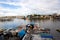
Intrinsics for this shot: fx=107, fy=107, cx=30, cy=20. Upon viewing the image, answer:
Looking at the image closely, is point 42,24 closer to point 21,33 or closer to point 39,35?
point 39,35

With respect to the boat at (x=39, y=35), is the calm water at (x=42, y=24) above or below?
above

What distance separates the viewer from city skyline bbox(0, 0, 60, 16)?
1.31 meters

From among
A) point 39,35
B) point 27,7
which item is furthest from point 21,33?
point 27,7

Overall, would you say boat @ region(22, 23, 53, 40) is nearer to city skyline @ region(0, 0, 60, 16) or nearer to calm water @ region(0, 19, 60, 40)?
calm water @ region(0, 19, 60, 40)

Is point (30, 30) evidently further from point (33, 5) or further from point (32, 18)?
point (33, 5)

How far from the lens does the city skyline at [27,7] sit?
1.31 meters

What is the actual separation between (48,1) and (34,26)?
36cm

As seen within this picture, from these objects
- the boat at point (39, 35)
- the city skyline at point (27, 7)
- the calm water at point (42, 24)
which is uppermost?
the city skyline at point (27, 7)

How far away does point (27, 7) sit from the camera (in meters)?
1.33

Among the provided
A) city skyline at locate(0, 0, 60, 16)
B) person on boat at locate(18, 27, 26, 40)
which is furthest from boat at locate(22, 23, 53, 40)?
city skyline at locate(0, 0, 60, 16)

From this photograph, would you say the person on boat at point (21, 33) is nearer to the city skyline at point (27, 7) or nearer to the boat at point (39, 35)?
the boat at point (39, 35)

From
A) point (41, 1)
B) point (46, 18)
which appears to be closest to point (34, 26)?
point (46, 18)

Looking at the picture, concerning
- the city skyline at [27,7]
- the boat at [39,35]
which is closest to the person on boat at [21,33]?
the boat at [39,35]

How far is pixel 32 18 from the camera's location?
1322 mm
